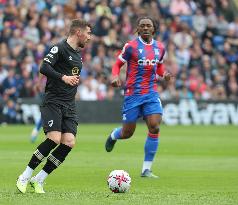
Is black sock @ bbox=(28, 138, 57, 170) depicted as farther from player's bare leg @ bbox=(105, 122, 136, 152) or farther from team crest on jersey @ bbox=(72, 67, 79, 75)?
player's bare leg @ bbox=(105, 122, 136, 152)

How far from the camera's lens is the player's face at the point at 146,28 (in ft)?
43.8

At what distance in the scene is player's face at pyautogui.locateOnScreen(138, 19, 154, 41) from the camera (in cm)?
1334

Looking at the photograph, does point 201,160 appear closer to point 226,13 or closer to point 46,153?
point 46,153

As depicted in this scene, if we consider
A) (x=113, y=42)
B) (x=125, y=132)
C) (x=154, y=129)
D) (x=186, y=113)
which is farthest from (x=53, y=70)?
(x=186, y=113)

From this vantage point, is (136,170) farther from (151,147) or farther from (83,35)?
(83,35)

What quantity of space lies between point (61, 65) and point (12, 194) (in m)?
1.82

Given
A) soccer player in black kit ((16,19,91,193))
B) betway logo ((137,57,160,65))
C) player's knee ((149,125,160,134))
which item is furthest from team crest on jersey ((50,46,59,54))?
player's knee ((149,125,160,134))

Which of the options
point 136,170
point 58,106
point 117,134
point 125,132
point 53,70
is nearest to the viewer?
point 53,70

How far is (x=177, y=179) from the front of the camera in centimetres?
1290

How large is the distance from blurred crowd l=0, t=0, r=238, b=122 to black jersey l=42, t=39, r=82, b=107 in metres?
16.7

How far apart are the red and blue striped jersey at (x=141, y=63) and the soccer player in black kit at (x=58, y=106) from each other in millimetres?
2638

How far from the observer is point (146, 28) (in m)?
13.4

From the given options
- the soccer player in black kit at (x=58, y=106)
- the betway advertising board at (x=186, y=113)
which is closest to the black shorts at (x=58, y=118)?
the soccer player in black kit at (x=58, y=106)

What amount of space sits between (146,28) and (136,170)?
2.53 meters
